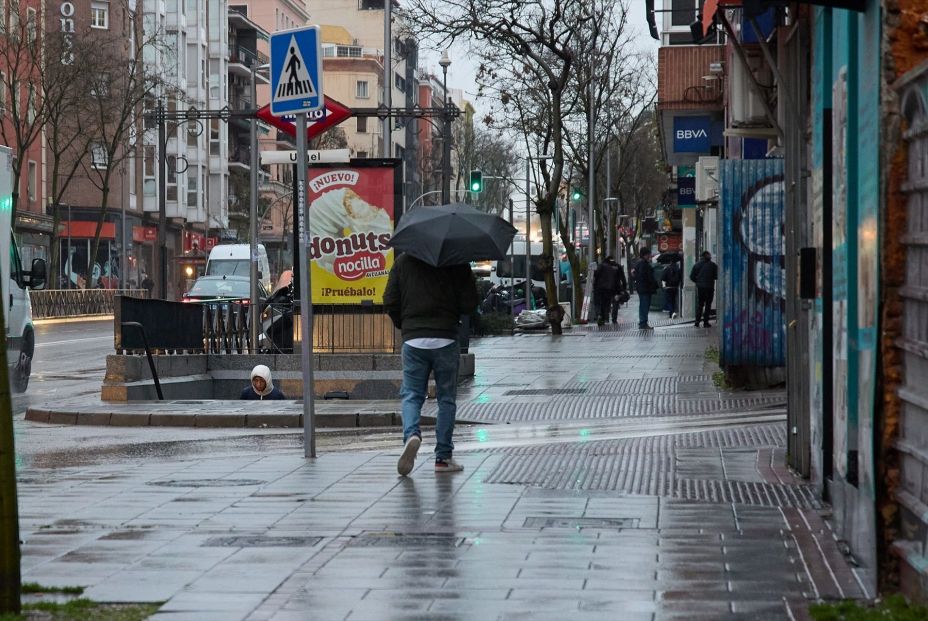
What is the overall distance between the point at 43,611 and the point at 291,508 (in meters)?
3.26

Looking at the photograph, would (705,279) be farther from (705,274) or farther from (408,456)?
(408,456)

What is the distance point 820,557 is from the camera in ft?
24.8

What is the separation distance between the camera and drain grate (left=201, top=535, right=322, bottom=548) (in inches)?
314

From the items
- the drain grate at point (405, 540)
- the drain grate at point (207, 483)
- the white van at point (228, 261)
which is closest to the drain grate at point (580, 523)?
the drain grate at point (405, 540)

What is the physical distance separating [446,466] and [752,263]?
22.3 feet

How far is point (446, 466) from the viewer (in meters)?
11.4

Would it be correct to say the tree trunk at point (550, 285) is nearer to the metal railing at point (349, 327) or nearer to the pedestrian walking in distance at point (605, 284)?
the pedestrian walking in distance at point (605, 284)

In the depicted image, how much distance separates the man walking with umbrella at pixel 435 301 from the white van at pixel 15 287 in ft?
34.0

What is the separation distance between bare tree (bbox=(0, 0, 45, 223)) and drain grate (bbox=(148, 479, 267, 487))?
48.7 metres

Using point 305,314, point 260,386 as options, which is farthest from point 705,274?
point 305,314

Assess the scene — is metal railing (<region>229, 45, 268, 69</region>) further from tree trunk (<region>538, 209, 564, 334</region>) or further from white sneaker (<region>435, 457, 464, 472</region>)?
white sneaker (<region>435, 457, 464, 472</region>)

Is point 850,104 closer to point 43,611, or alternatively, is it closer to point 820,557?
point 820,557

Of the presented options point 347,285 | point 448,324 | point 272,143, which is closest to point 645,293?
point 347,285

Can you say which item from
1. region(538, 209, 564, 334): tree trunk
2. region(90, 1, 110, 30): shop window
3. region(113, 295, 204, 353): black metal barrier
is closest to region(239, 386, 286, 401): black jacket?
region(113, 295, 204, 353): black metal barrier
